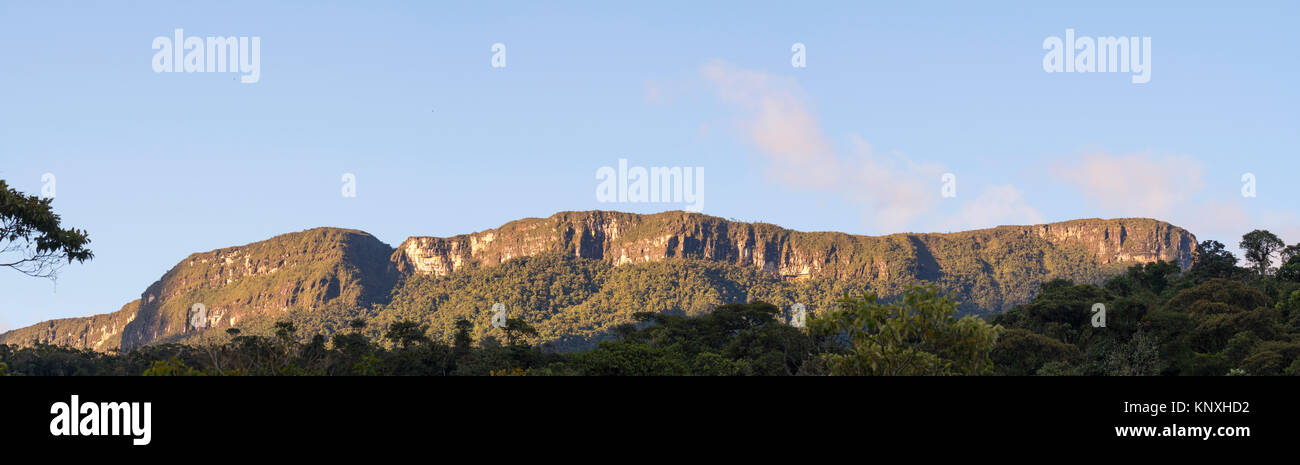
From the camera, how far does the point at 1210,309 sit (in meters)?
64.8

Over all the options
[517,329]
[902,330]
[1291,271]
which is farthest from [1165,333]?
[902,330]

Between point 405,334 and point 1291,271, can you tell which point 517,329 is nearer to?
point 405,334

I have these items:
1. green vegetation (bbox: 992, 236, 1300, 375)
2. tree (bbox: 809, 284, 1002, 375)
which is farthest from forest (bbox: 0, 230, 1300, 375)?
tree (bbox: 809, 284, 1002, 375)

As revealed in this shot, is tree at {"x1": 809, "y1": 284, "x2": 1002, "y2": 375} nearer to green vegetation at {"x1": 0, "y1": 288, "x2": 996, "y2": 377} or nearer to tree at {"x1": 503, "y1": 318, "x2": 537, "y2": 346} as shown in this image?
green vegetation at {"x1": 0, "y1": 288, "x2": 996, "y2": 377}

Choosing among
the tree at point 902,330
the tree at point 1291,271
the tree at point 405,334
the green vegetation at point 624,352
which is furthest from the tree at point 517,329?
the tree at point 1291,271

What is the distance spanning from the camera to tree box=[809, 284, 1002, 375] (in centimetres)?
2328

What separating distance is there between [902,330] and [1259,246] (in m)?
84.1

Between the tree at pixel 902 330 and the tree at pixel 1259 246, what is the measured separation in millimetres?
81212

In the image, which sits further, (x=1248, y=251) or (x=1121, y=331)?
(x=1248, y=251)
